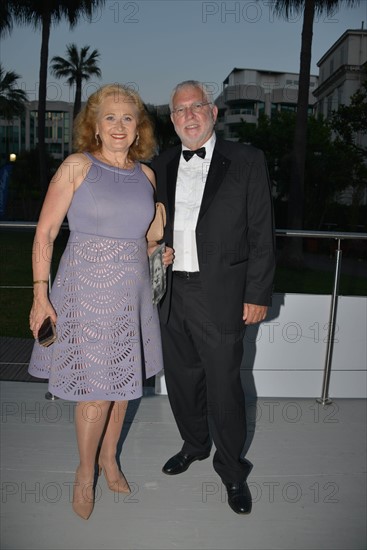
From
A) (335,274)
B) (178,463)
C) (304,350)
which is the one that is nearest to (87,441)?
(178,463)

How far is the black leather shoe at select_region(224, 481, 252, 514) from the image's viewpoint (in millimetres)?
2424

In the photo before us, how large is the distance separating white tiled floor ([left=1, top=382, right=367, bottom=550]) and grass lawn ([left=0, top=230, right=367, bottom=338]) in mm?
5552

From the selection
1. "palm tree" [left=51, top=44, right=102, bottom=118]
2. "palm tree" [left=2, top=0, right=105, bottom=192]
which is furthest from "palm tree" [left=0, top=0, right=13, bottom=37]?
"palm tree" [left=51, top=44, right=102, bottom=118]

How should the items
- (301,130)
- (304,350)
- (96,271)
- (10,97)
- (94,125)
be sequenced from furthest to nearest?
(10,97) < (301,130) < (304,350) < (94,125) < (96,271)

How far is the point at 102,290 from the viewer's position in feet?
7.36

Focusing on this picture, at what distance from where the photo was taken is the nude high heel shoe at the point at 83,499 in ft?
7.66

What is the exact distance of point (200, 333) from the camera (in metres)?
2.58

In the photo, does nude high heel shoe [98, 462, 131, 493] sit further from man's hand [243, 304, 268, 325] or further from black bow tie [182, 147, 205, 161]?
black bow tie [182, 147, 205, 161]

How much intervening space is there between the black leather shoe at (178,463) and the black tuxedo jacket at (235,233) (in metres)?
0.75

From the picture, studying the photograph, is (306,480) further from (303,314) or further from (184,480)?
(303,314)

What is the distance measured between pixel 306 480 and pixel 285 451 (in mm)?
322

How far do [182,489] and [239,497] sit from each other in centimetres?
27

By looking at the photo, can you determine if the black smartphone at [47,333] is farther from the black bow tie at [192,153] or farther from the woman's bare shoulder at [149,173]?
the black bow tie at [192,153]

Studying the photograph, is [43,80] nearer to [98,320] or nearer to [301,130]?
[301,130]
